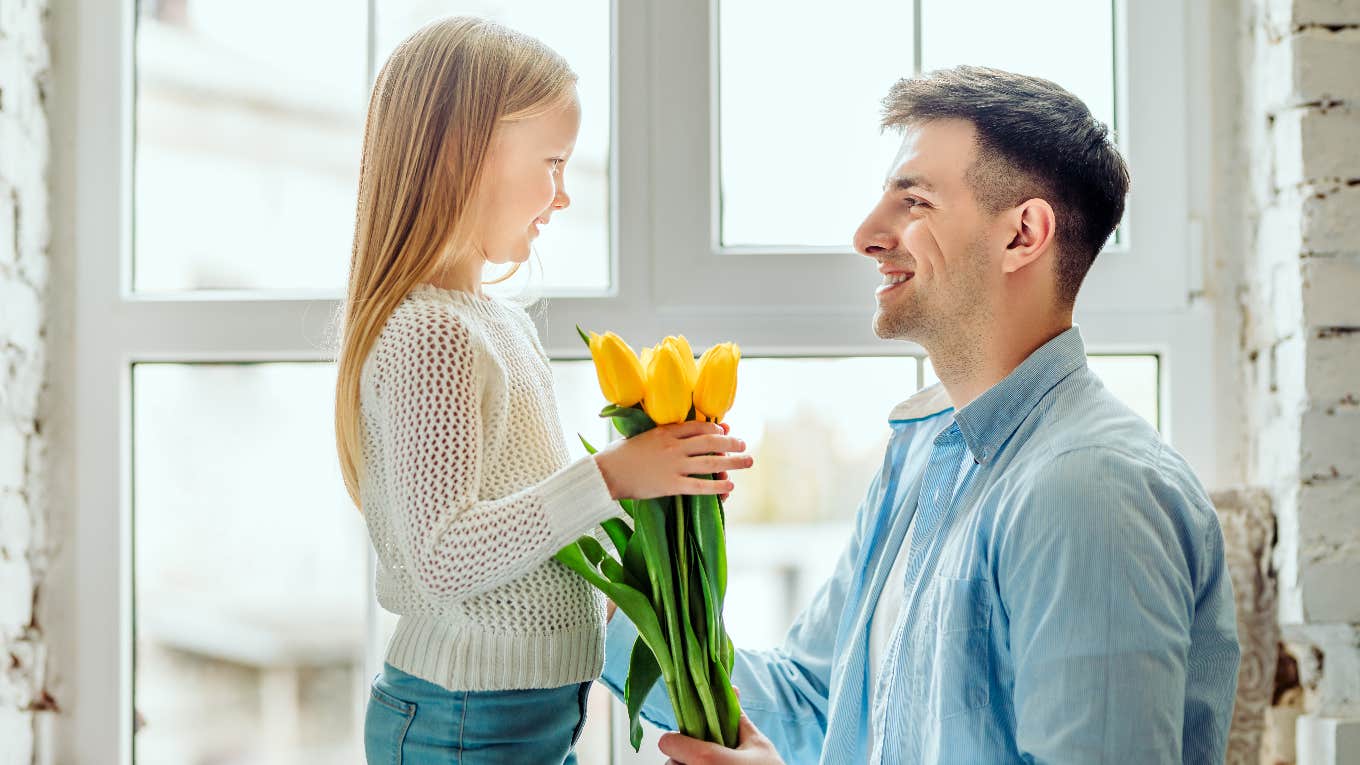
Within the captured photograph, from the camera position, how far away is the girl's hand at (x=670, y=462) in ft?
3.50

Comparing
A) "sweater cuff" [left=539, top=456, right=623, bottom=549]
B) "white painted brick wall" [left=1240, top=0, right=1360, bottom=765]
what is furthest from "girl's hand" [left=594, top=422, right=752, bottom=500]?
"white painted brick wall" [left=1240, top=0, right=1360, bottom=765]

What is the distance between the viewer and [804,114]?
6.07 ft

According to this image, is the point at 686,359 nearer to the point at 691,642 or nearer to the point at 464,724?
the point at 691,642

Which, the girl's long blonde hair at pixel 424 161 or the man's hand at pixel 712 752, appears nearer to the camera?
the man's hand at pixel 712 752

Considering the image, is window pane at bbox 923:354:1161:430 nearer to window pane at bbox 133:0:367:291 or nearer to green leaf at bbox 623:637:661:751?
green leaf at bbox 623:637:661:751

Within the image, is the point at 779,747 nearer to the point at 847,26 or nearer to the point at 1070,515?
the point at 1070,515

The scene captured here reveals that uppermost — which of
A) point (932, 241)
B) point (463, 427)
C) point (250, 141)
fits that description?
point (250, 141)

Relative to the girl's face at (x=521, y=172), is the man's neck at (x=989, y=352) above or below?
below

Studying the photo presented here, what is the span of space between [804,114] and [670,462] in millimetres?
956

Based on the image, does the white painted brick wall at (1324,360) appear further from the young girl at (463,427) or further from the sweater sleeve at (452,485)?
the sweater sleeve at (452,485)

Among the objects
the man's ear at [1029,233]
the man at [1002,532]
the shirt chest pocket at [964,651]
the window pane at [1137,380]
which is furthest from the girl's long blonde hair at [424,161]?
the window pane at [1137,380]

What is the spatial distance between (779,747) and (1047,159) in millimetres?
763

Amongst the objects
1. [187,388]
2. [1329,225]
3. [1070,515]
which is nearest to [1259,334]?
[1329,225]

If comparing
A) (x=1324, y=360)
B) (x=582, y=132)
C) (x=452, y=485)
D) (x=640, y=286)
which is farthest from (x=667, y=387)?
(x=1324, y=360)
